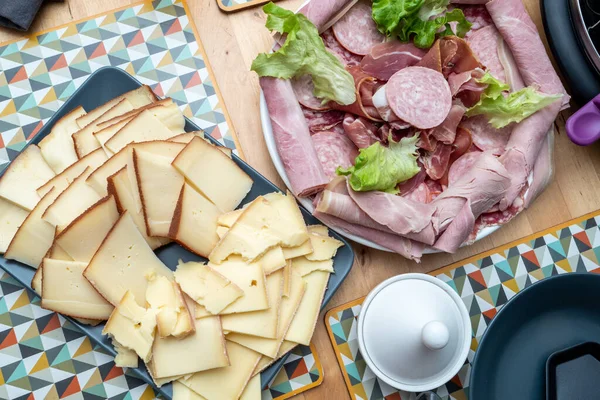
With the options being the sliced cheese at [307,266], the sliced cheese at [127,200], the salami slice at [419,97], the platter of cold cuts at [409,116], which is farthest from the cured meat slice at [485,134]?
the sliced cheese at [127,200]

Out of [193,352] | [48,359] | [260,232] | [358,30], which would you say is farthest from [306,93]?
[48,359]

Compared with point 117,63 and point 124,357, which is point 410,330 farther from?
point 117,63

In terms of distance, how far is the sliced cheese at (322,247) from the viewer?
4.64ft

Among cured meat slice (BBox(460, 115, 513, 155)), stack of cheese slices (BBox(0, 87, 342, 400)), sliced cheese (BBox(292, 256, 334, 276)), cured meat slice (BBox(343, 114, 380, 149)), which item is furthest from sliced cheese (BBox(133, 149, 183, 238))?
cured meat slice (BBox(460, 115, 513, 155))

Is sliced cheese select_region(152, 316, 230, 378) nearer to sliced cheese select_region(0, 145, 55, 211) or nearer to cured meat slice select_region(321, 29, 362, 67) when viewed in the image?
sliced cheese select_region(0, 145, 55, 211)

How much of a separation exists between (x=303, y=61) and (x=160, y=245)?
571 millimetres

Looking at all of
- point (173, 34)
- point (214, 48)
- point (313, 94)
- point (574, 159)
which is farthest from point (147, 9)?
point (574, 159)

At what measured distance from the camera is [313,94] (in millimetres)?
1459

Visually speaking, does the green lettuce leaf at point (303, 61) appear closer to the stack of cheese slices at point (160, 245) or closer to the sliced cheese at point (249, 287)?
the stack of cheese slices at point (160, 245)

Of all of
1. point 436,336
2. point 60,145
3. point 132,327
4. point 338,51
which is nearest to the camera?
point 436,336

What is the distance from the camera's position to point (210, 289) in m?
1.31

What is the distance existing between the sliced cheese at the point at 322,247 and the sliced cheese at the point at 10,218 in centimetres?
70

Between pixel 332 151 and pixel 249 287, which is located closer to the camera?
pixel 249 287

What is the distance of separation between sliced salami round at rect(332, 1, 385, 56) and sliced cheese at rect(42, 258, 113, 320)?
86 centimetres
